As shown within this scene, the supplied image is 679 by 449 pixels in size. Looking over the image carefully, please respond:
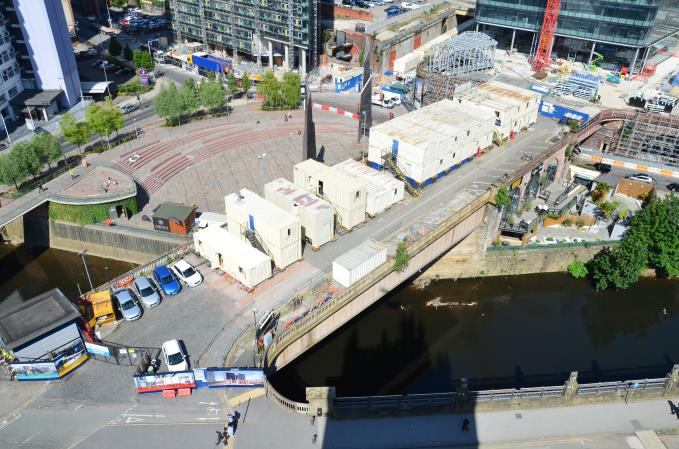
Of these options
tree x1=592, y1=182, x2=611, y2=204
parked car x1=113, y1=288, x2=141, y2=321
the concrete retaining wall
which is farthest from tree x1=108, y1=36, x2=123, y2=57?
tree x1=592, y1=182, x2=611, y2=204

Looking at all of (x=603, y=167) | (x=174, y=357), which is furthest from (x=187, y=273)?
(x=603, y=167)

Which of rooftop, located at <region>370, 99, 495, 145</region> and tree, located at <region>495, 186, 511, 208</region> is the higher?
rooftop, located at <region>370, 99, 495, 145</region>

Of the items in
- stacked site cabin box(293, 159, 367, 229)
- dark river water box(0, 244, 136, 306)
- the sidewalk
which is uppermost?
stacked site cabin box(293, 159, 367, 229)

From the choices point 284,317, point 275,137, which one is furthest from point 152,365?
point 275,137

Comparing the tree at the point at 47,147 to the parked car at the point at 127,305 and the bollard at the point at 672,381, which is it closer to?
the parked car at the point at 127,305

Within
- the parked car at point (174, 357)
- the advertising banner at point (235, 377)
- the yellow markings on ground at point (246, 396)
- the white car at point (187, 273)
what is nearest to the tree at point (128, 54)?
the white car at point (187, 273)

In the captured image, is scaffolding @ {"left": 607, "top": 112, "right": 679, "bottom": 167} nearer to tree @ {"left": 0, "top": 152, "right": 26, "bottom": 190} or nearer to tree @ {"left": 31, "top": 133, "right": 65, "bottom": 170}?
tree @ {"left": 31, "top": 133, "right": 65, "bottom": 170}
